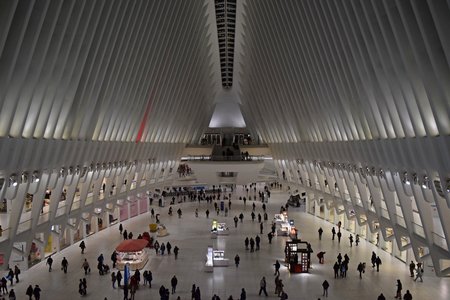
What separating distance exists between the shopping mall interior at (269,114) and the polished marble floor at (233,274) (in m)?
0.11

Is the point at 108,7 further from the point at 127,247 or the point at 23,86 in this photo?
the point at 127,247

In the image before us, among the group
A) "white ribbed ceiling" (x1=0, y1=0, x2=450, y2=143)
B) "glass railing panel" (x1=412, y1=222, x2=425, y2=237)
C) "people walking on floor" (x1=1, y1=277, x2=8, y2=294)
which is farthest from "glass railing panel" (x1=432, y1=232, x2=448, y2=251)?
"people walking on floor" (x1=1, y1=277, x2=8, y2=294)

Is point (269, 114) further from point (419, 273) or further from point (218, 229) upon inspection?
point (419, 273)

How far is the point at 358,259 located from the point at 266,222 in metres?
11.4

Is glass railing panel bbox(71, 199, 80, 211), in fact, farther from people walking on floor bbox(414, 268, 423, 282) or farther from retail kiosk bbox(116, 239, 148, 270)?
people walking on floor bbox(414, 268, 423, 282)

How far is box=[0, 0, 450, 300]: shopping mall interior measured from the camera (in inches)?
478

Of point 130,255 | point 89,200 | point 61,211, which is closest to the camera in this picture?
point 130,255

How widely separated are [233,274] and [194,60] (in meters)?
18.6

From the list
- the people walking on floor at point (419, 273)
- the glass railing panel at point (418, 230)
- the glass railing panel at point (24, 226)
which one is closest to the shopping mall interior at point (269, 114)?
the glass railing panel at point (24, 226)

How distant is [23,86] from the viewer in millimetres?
12570

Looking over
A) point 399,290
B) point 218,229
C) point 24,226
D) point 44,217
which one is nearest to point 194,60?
point 218,229

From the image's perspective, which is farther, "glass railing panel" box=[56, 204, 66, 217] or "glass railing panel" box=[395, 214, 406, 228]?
"glass railing panel" box=[56, 204, 66, 217]

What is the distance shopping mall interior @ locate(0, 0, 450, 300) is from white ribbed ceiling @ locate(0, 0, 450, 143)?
6 cm

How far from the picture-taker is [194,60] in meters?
33.1
